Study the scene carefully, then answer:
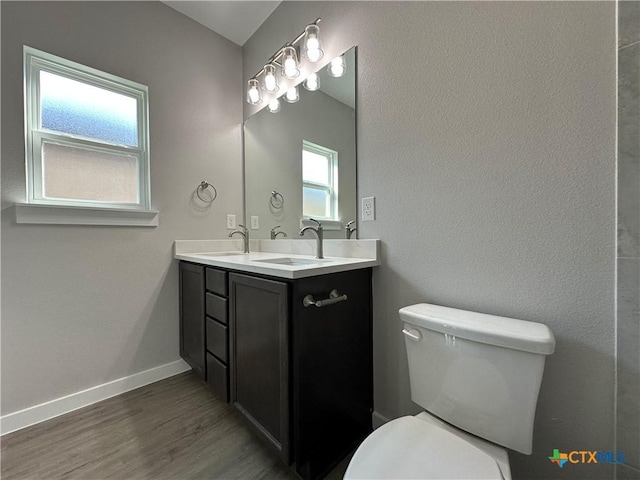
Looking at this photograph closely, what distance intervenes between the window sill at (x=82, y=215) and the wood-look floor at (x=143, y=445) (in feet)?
3.53

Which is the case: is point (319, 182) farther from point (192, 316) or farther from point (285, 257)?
point (192, 316)

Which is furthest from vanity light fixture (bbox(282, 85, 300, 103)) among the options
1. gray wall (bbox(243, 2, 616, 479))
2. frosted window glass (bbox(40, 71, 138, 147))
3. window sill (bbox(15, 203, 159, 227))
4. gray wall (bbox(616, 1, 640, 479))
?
gray wall (bbox(616, 1, 640, 479))

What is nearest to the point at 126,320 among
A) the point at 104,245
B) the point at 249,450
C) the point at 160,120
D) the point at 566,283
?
the point at 104,245

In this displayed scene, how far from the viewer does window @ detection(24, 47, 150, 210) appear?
145cm

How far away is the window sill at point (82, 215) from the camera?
4.51ft

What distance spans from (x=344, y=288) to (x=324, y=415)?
52cm

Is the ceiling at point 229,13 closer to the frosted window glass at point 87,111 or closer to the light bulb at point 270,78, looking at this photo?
the light bulb at point 270,78

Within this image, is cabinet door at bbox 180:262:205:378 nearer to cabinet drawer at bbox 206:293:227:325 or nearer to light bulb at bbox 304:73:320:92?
cabinet drawer at bbox 206:293:227:325

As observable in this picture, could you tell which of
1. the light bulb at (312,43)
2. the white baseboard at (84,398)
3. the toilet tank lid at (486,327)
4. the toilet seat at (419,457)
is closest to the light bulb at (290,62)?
the light bulb at (312,43)

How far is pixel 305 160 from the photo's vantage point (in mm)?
1770

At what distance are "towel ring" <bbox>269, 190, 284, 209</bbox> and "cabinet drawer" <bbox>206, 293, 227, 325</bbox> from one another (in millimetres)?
804

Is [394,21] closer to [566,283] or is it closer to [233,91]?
[566,283]

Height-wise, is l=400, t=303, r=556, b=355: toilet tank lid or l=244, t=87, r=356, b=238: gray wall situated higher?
l=244, t=87, r=356, b=238: gray wall

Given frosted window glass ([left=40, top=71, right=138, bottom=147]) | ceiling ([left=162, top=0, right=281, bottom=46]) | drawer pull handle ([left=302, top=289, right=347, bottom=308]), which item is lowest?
drawer pull handle ([left=302, top=289, right=347, bottom=308])
